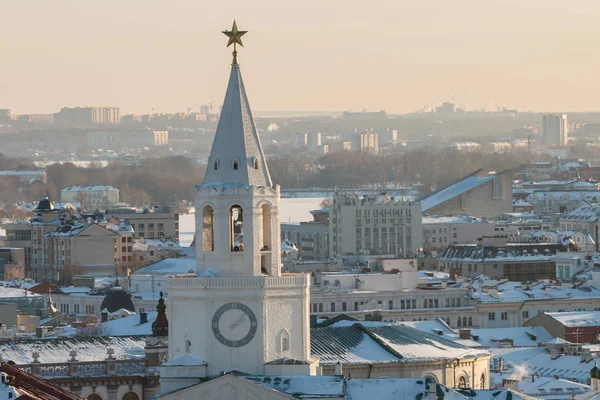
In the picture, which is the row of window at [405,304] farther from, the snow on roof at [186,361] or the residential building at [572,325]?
the snow on roof at [186,361]

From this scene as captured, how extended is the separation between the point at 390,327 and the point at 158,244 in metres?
74.7

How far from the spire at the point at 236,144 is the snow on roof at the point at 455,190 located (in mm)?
126488

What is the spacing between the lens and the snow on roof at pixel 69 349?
1850 inches

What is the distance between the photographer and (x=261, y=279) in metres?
39.0

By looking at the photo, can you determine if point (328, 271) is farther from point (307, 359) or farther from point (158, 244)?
point (307, 359)

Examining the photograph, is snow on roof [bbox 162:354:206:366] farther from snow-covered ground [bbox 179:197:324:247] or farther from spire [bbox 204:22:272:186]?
snow-covered ground [bbox 179:197:324:247]

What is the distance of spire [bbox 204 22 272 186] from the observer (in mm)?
39594

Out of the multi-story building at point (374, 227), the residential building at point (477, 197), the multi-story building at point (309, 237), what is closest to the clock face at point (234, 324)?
the multi-story building at point (374, 227)

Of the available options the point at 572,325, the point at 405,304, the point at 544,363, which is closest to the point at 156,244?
the point at 405,304

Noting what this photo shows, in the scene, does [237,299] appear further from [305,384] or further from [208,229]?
[305,384]

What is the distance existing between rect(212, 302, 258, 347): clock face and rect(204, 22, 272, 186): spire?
1.86 metres

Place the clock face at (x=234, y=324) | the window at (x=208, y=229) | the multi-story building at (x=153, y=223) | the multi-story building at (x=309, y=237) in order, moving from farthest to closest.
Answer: the multi-story building at (x=153, y=223) → the multi-story building at (x=309, y=237) → the window at (x=208, y=229) → the clock face at (x=234, y=324)

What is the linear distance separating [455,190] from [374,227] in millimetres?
45624

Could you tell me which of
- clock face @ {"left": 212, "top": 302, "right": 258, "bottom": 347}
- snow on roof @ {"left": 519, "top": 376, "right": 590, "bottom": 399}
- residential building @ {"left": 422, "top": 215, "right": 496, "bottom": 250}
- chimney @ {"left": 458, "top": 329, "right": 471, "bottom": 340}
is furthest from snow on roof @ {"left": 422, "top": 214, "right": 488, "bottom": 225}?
clock face @ {"left": 212, "top": 302, "right": 258, "bottom": 347}
